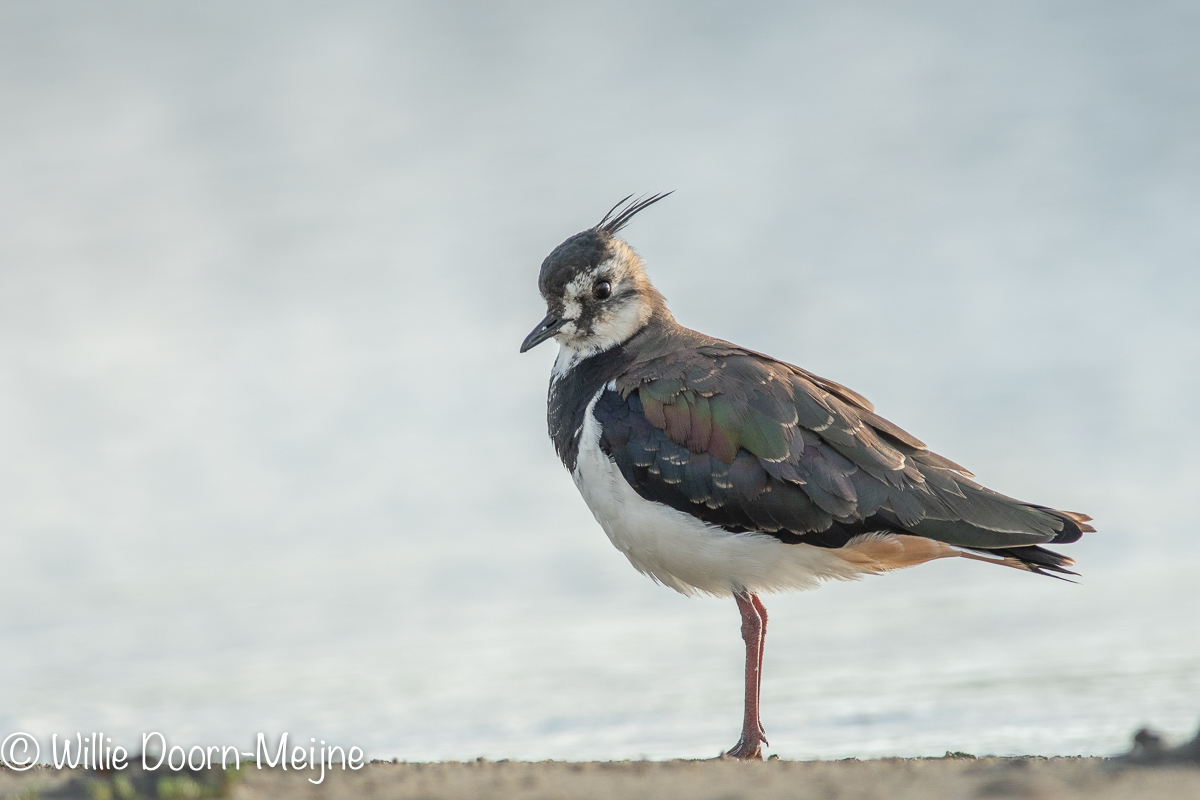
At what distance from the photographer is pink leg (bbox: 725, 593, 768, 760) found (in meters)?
6.17

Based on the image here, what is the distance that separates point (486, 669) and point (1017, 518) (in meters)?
4.41

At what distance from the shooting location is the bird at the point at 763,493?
20.4 ft

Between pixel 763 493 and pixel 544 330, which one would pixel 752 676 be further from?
pixel 544 330

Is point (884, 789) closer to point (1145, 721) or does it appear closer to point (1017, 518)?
point (1017, 518)

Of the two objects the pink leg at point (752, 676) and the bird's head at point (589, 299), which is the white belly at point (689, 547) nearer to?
the pink leg at point (752, 676)

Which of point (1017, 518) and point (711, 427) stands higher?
point (711, 427)

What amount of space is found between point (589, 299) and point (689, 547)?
1867 mm

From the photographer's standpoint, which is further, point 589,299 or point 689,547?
point 589,299

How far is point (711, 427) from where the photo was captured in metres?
6.36

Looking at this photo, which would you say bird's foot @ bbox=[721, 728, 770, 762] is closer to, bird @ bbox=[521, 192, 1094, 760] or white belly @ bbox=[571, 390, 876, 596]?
bird @ bbox=[521, 192, 1094, 760]

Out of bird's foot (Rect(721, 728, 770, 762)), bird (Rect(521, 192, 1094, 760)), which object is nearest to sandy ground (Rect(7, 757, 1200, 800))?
bird's foot (Rect(721, 728, 770, 762))

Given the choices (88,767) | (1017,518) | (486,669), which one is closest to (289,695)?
(486,669)

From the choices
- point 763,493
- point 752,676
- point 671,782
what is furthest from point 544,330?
point 671,782

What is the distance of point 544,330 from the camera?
7.46 meters
